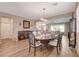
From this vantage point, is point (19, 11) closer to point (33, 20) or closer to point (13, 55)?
point (33, 20)

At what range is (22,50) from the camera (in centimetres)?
304

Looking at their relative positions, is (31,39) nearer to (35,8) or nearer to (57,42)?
(57,42)

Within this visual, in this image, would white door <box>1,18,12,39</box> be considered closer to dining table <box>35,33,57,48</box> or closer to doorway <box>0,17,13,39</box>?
doorway <box>0,17,13,39</box>

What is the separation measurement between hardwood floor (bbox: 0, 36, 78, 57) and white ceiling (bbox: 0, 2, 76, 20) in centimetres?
93

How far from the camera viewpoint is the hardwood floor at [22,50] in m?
2.83

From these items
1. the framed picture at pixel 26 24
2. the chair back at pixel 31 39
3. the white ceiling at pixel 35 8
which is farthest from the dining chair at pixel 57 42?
the framed picture at pixel 26 24

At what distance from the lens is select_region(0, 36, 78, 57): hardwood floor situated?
2.83 m

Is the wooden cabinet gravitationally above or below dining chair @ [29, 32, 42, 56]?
above

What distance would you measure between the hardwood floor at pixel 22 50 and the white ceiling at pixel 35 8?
3.06ft

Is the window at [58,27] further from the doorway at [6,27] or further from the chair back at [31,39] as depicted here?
the doorway at [6,27]

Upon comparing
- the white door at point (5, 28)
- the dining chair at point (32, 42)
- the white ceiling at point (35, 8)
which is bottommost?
the dining chair at point (32, 42)

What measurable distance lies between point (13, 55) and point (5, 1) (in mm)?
1603

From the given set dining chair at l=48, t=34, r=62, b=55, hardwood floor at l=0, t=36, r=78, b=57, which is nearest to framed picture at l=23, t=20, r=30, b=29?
hardwood floor at l=0, t=36, r=78, b=57

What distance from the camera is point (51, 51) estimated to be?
3070 mm
